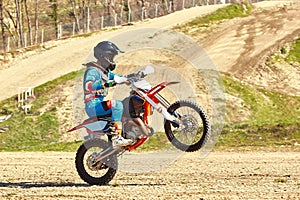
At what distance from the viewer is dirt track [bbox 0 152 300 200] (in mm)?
10625

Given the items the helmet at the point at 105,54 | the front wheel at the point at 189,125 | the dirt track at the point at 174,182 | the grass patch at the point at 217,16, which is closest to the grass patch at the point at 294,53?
the grass patch at the point at 217,16

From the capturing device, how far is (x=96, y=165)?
12.1 meters

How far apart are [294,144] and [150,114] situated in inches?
557

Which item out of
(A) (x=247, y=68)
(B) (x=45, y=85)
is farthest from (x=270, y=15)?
(B) (x=45, y=85)

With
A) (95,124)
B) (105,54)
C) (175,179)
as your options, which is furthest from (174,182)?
(105,54)

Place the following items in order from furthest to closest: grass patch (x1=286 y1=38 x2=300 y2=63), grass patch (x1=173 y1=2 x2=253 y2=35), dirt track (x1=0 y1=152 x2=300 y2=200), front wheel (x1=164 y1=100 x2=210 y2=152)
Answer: grass patch (x1=173 y1=2 x2=253 y2=35)
grass patch (x1=286 y1=38 x2=300 y2=63)
front wheel (x1=164 y1=100 x2=210 y2=152)
dirt track (x1=0 y1=152 x2=300 y2=200)

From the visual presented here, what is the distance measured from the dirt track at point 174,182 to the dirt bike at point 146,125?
0.46 m

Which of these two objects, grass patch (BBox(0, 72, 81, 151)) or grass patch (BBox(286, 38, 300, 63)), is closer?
grass patch (BBox(0, 72, 81, 151))

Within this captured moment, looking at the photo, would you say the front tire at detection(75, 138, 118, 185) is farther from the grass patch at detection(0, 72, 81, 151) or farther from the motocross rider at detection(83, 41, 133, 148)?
the grass patch at detection(0, 72, 81, 151)

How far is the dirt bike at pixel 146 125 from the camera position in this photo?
11.7 m

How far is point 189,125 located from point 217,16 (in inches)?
1951

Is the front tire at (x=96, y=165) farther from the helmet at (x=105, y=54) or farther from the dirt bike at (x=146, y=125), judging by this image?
the helmet at (x=105, y=54)

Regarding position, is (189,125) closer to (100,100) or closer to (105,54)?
(100,100)

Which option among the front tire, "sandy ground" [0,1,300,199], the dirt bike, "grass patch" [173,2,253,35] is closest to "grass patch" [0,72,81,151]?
"sandy ground" [0,1,300,199]
